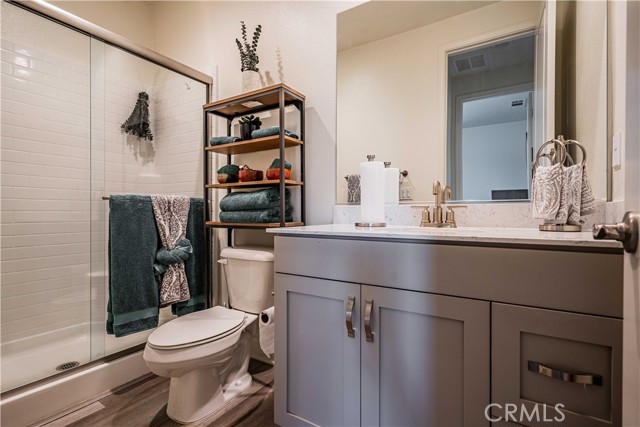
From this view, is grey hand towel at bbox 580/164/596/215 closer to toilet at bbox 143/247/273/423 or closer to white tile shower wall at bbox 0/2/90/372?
toilet at bbox 143/247/273/423

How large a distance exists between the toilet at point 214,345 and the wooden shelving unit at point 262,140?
0.82 ft

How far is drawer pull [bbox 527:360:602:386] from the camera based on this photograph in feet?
2.30

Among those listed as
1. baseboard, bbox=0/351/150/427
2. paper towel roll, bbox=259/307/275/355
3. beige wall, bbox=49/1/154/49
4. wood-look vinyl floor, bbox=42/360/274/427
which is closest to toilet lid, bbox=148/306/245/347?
paper towel roll, bbox=259/307/275/355

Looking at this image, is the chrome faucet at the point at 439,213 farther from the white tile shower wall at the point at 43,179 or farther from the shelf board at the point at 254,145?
the white tile shower wall at the point at 43,179

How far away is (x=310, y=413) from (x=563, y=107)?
4.89 ft

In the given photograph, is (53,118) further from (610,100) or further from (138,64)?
(610,100)

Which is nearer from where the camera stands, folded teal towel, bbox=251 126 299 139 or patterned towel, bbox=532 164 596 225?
patterned towel, bbox=532 164 596 225

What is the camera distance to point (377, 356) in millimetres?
982

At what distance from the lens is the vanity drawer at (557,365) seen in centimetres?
69

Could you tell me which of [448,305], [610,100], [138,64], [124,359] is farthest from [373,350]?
[138,64]

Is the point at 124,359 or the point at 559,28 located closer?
the point at 559,28

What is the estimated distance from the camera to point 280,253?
1.24 metres

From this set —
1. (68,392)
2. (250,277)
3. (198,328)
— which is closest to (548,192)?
(250,277)

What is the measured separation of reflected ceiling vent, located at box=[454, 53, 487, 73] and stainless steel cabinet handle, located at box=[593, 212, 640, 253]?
1047 mm
